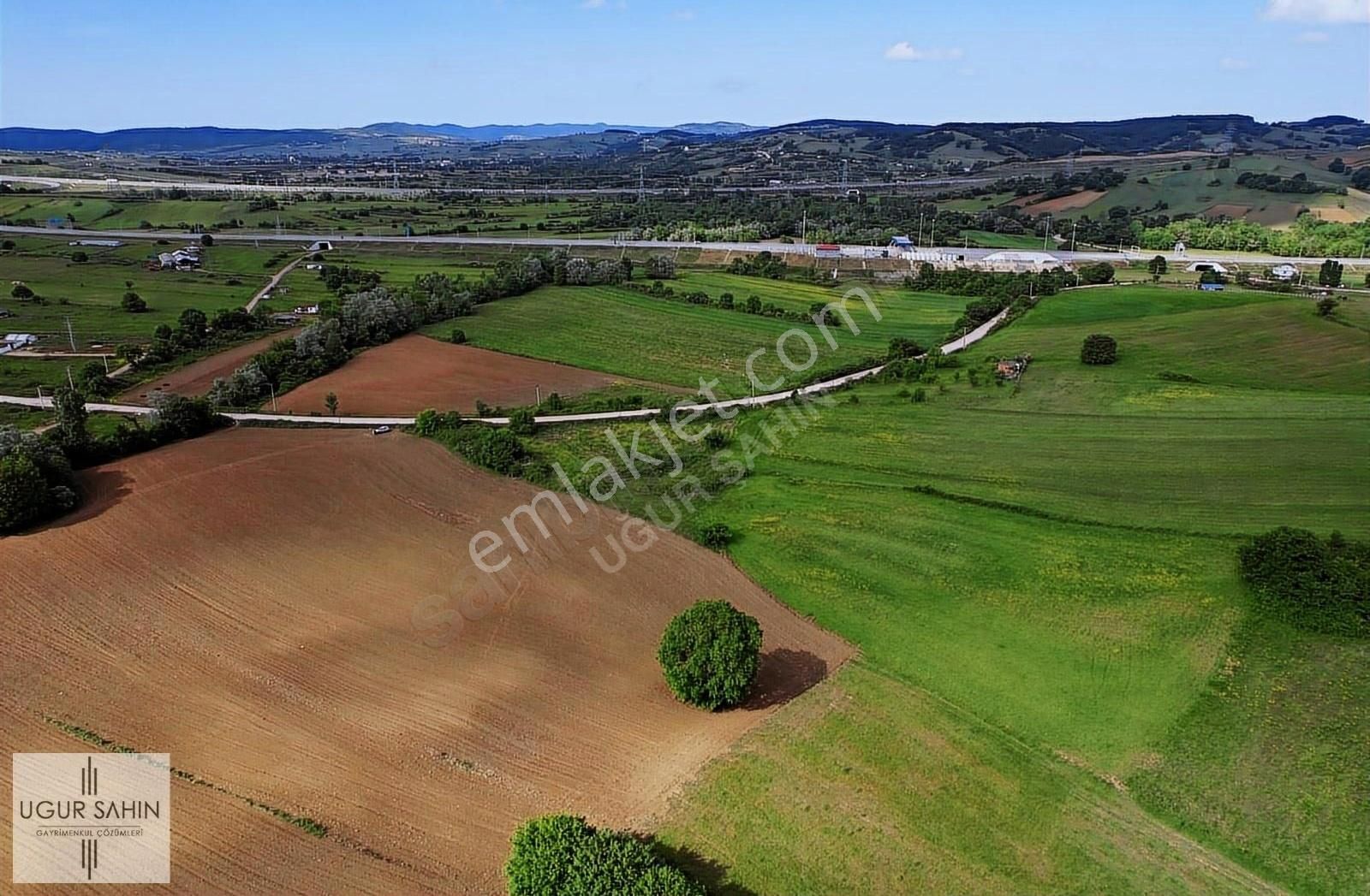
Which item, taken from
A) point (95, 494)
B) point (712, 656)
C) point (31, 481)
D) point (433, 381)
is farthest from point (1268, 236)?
point (31, 481)

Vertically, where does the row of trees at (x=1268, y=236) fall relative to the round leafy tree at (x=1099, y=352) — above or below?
above

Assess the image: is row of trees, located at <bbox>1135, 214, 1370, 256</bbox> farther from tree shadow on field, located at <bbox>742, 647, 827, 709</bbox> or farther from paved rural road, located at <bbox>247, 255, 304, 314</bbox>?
paved rural road, located at <bbox>247, 255, 304, 314</bbox>

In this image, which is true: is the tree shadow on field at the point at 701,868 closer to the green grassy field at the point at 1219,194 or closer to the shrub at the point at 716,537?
the shrub at the point at 716,537

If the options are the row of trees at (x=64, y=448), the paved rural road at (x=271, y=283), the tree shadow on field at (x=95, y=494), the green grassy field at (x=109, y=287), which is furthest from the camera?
the paved rural road at (x=271, y=283)

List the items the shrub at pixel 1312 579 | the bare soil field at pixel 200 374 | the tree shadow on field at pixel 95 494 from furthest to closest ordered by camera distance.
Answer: the bare soil field at pixel 200 374
the tree shadow on field at pixel 95 494
the shrub at pixel 1312 579

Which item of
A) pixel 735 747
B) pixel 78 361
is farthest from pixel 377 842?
pixel 78 361

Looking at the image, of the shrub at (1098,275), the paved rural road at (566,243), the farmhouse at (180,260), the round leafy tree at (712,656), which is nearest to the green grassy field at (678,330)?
the shrub at (1098,275)
